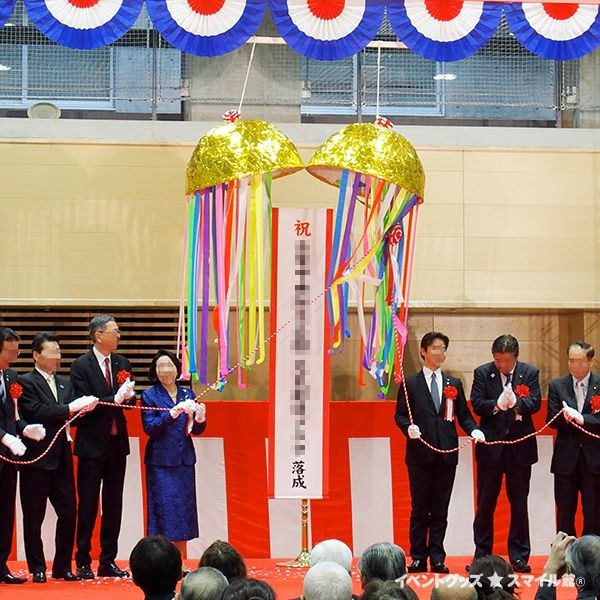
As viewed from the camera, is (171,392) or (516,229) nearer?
(171,392)

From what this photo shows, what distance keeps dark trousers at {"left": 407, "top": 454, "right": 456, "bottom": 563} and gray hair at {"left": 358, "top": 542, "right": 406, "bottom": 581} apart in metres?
2.57

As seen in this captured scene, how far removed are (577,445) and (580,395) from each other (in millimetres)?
324

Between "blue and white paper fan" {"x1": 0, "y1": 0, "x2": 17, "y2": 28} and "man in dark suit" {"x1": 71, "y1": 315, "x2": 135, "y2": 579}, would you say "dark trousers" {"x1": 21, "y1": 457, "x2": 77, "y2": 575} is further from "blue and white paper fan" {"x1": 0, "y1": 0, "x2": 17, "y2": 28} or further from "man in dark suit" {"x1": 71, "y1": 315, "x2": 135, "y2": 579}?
"blue and white paper fan" {"x1": 0, "y1": 0, "x2": 17, "y2": 28}

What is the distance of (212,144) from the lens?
5969 millimetres

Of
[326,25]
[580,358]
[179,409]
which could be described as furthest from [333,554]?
[326,25]

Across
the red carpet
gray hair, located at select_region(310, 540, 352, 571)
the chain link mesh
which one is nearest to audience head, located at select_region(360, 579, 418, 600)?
gray hair, located at select_region(310, 540, 352, 571)

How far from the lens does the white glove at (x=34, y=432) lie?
5715 millimetres

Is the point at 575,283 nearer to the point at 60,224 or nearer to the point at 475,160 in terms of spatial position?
the point at 475,160

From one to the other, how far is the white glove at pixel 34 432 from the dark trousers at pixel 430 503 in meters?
2.21

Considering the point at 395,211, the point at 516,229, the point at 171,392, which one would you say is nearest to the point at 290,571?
the point at 171,392

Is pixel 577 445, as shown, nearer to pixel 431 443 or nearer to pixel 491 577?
pixel 431 443

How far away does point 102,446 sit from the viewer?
5.96 meters

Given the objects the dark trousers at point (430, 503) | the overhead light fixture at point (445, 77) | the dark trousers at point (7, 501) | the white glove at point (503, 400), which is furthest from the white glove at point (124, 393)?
the overhead light fixture at point (445, 77)

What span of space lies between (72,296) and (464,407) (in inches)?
121
